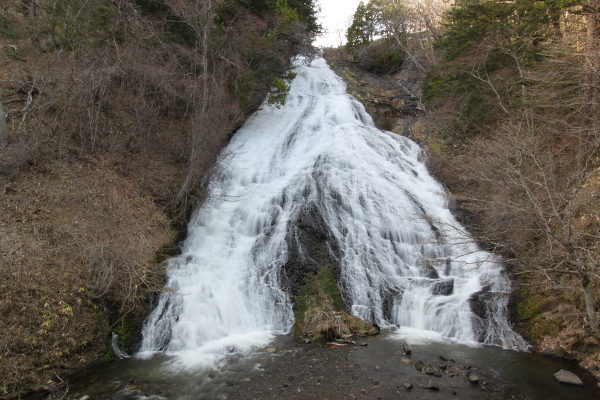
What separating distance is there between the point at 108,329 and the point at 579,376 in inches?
382

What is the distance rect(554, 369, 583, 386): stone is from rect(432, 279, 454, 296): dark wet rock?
319 cm

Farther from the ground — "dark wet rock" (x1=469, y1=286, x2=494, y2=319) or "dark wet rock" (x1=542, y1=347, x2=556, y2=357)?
"dark wet rock" (x1=469, y1=286, x2=494, y2=319)

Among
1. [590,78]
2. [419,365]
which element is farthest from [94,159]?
[590,78]

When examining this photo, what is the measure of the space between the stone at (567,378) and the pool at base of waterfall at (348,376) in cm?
10

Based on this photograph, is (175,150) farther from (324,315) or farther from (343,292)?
(324,315)

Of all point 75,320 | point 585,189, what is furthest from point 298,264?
point 585,189

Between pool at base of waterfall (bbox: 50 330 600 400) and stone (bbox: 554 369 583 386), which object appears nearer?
pool at base of waterfall (bbox: 50 330 600 400)

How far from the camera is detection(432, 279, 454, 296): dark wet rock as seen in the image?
9578 mm

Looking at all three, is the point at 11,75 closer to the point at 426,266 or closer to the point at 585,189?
the point at 426,266

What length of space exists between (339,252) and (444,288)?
3.12 meters

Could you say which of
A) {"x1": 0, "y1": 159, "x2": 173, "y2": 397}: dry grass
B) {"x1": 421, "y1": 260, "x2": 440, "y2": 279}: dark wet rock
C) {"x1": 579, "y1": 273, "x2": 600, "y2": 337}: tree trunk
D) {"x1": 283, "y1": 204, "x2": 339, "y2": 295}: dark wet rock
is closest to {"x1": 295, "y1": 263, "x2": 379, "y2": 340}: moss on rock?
{"x1": 283, "y1": 204, "x2": 339, "y2": 295}: dark wet rock

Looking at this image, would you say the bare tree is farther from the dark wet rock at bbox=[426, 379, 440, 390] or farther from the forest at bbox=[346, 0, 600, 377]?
the dark wet rock at bbox=[426, 379, 440, 390]

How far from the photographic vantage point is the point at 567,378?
249 inches

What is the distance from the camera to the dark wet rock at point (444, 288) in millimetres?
9578
